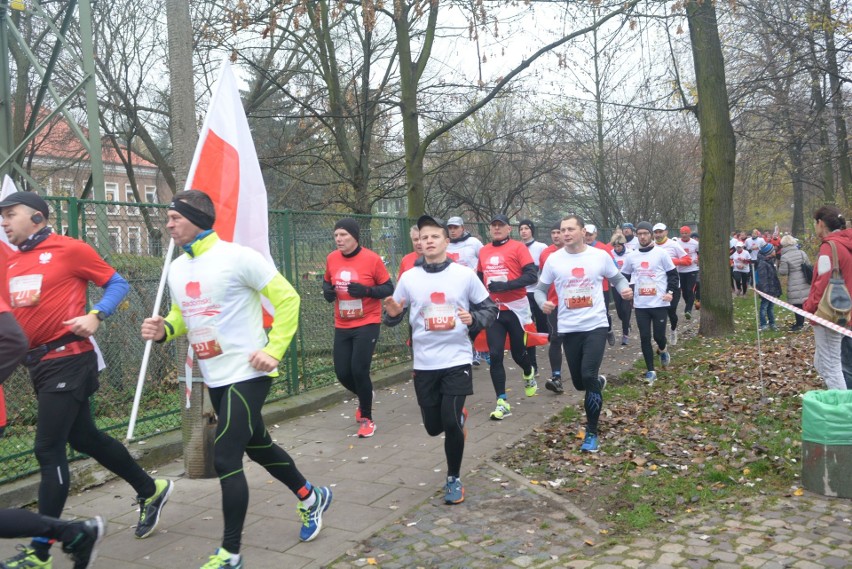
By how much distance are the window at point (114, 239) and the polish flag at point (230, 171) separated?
2.02 meters

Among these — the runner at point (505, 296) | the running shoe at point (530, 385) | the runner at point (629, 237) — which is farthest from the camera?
the runner at point (629, 237)

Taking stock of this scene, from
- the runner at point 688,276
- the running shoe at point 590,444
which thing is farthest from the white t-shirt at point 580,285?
the runner at point 688,276

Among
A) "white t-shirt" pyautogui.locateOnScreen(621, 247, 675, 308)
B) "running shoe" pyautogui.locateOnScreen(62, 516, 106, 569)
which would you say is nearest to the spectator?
"white t-shirt" pyautogui.locateOnScreen(621, 247, 675, 308)

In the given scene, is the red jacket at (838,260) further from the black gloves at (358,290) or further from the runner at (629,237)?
the runner at (629,237)

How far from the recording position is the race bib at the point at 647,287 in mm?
10047

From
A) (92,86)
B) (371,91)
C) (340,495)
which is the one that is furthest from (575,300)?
(371,91)

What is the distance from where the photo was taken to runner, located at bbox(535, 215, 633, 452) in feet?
21.9

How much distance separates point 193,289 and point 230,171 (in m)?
1.33

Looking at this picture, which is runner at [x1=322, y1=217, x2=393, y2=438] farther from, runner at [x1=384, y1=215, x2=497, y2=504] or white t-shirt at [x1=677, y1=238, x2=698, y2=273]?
white t-shirt at [x1=677, y1=238, x2=698, y2=273]

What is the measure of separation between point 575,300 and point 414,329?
200 centimetres

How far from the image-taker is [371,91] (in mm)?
15914

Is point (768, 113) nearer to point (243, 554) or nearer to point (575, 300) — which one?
point (575, 300)

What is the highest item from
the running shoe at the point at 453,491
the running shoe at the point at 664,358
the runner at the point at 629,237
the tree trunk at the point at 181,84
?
the tree trunk at the point at 181,84

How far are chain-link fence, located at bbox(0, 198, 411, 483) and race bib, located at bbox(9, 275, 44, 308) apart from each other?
1.63 meters
